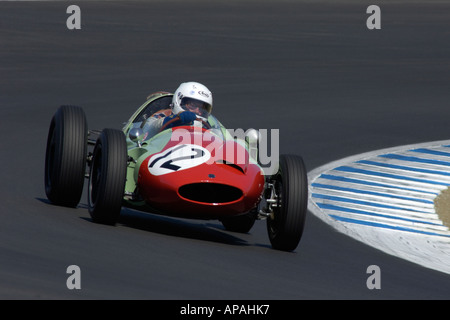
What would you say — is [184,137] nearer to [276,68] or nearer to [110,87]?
[110,87]

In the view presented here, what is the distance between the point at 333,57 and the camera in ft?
78.3

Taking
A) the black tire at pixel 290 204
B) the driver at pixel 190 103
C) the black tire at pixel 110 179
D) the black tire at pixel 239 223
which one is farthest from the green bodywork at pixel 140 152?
the black tire at pixel 239 223

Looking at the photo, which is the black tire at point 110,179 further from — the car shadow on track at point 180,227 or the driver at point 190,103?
the driver at point 190,103

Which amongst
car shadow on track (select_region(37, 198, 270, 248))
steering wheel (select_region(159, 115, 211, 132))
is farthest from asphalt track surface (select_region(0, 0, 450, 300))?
steering wheel (select_region(159, 115, 211, 132))

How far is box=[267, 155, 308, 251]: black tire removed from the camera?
8.90 metres

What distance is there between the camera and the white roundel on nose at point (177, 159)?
8727mm

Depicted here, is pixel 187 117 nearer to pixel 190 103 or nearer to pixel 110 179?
pixel 190 103

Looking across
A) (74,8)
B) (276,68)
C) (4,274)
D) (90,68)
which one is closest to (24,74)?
(90,68)

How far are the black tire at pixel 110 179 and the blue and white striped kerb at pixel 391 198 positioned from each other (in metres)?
2.75

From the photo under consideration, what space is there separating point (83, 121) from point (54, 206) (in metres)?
0.84

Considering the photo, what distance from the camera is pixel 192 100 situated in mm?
10008

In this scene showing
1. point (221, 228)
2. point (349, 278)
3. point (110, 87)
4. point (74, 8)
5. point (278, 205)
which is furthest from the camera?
point (74, 8)

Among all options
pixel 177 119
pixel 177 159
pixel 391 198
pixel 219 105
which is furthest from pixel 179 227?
pixel 219 105

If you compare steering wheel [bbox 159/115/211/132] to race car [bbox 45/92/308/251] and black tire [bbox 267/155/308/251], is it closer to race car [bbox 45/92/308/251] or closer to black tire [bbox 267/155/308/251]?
race car [bbox 45/92/308/251]
